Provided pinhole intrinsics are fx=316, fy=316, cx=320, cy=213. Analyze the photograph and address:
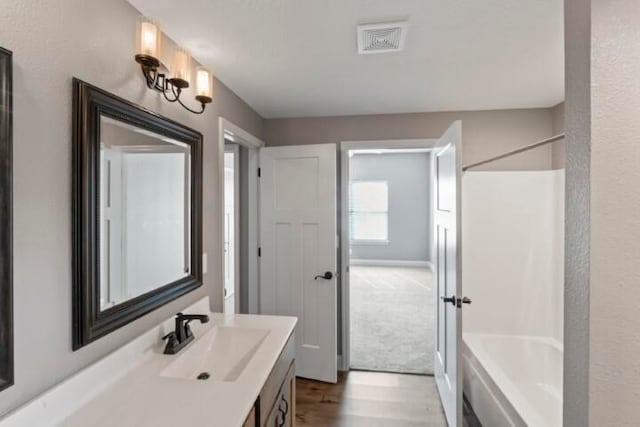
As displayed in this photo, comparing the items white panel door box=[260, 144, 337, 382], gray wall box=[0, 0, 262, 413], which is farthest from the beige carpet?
gray wall box=[0, 0, 262, 413]

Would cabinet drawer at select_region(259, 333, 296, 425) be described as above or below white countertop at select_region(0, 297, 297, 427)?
below

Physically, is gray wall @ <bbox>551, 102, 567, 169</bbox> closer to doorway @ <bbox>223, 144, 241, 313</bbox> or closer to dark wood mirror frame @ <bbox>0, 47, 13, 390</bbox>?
doorway @ <bbox>223, 144, 241, 313</bbox>

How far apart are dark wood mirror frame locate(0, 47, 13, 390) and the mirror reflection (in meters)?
0.31

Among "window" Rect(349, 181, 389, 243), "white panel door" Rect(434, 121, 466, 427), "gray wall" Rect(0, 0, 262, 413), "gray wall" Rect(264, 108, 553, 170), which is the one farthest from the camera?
"window" Rect(349, 181, 389, 243)

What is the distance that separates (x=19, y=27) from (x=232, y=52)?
3.24 ft

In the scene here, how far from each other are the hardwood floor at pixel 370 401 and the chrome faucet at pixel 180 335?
3.98ft

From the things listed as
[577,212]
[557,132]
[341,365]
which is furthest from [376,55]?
[341,365]

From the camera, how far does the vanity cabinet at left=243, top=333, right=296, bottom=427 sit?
1130mm

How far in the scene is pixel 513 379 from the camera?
2.40 metres

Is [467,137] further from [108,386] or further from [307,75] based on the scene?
[108,386]

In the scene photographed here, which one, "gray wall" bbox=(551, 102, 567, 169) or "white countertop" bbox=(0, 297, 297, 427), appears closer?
"white countertop" bbox=(0, 297, 297, 427)

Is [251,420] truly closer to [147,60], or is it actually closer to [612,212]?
[612,212]

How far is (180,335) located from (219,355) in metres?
0.23

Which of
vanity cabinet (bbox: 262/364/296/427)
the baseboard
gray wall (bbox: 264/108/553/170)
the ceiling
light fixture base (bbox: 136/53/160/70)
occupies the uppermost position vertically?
the ceiling
